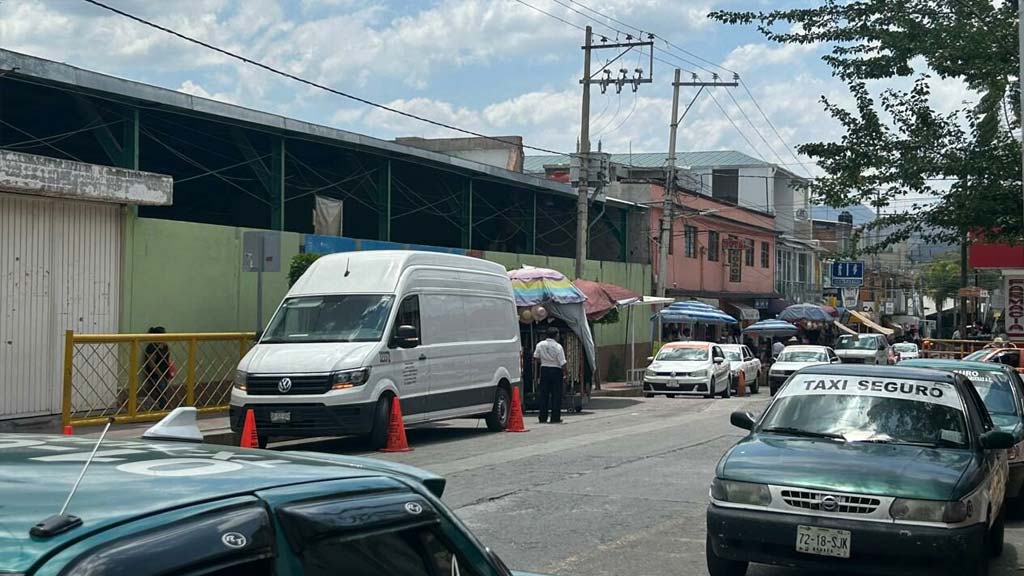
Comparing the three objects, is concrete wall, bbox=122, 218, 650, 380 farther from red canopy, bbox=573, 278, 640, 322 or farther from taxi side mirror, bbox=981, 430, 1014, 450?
taxi side mirror, bbox=981, 430, 1014, 450

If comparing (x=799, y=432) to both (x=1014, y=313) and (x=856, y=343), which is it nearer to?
(x=1014, y=313)

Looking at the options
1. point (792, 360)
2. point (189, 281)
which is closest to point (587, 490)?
point (189, 281)

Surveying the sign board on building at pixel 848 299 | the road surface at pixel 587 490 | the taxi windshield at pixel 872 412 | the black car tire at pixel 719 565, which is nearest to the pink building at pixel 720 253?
the sign board on building at pixel 848 299

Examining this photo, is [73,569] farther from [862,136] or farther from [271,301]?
[271,301]

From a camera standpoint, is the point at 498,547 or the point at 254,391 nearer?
the point at 498,547

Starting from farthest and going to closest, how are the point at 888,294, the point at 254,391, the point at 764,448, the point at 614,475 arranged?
the point at 888,294 < the point at 254,391 < the point at 614,475 < the point at 764,448

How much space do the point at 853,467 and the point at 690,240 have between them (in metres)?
43.6

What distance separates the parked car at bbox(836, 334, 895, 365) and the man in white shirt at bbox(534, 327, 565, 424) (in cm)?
2068

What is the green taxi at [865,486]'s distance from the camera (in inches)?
296

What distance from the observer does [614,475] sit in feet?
44.3

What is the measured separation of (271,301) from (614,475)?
11637mm

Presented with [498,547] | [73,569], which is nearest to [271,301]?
[498,547]

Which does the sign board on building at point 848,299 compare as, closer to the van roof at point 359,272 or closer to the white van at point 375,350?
the white van at point 375,350

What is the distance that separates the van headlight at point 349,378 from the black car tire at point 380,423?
19.4 inches
